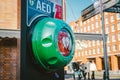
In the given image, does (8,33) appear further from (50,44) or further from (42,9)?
(50,44)

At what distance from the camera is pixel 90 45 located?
85.7 m

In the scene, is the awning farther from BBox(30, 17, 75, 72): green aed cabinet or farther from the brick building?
the brick building

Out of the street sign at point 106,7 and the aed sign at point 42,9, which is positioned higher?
the street sign at point 106,7

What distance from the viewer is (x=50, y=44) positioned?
6.03 feet

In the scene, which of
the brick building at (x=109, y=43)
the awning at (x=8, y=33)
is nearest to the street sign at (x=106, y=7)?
the awning at (x=8, y=33)

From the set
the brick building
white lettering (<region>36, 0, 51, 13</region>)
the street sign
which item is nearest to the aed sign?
white lettering (<region>36, 0, 51, 13</region>)

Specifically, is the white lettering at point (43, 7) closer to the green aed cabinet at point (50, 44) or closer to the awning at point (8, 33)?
the green aed cabinet at point (50, 44)

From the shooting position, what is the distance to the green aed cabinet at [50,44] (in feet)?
6.06

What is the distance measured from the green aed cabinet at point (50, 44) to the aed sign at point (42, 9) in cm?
7

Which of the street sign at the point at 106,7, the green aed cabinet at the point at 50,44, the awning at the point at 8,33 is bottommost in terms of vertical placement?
the green aed cabinet at the point at 50,44

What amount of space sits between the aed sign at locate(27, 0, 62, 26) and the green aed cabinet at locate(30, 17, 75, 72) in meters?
0.07

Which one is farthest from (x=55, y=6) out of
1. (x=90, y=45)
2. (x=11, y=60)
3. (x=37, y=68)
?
(x=90, y=45)

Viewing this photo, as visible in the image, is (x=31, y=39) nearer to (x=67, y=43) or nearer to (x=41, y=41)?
(x=41, y=41)

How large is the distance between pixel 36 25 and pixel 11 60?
4.02 meters
